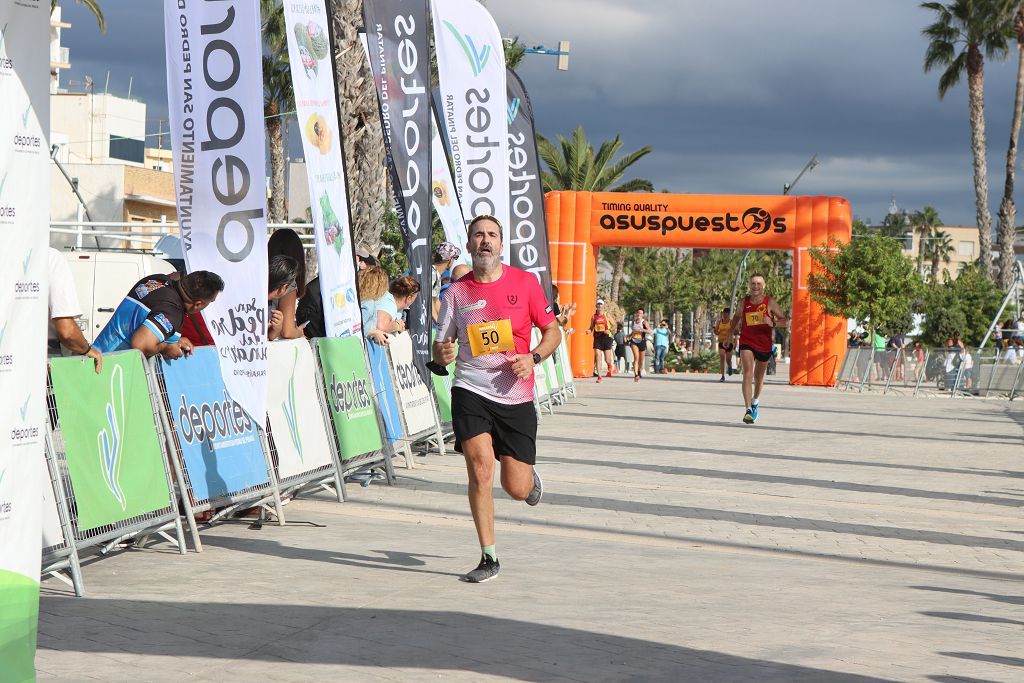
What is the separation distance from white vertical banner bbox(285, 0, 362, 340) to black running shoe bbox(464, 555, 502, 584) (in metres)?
3.81

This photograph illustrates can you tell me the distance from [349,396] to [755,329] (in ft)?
27.9

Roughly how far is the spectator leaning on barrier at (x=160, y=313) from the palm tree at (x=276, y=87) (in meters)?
32.1

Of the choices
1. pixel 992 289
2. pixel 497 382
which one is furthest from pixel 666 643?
pixel 992 289

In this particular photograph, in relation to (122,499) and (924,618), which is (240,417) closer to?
(122,499)

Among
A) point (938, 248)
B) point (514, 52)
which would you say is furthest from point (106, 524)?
point (938, 248)

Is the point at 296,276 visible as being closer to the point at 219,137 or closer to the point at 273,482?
the point at 219,137

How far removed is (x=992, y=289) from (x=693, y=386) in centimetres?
2050

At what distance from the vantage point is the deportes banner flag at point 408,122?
11430 millimetres

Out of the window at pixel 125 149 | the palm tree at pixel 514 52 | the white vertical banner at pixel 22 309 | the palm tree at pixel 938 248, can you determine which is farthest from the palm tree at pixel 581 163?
the palm tree at pixel 938 248

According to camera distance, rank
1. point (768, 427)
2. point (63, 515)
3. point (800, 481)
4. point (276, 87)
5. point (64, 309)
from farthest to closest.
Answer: point (276, 87), point (768, 427), point (800, 481), point (64, 309), point (63, 515)

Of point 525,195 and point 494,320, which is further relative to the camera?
point 525,195

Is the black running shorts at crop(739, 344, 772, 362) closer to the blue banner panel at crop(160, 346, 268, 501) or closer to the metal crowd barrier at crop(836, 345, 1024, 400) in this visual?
the blue banner panel at crop(160, 346, 268, 501)

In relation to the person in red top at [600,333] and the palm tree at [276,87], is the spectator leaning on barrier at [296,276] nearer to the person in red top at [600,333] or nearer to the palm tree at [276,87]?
the person in red top at [600,333]

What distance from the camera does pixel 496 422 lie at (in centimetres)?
707
